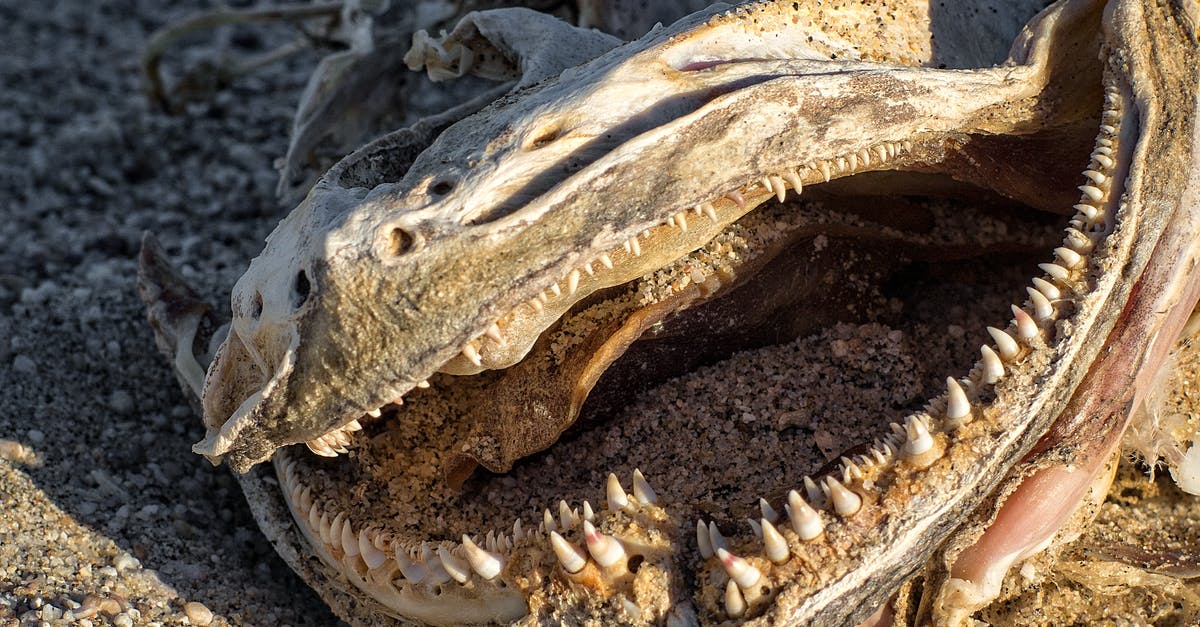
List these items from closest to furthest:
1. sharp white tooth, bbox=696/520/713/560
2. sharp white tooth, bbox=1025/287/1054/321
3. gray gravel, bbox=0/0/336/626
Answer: sharp white tooth, bbox=696/520/713/560, sharp white tooth, bbox=1025/287/1054/321, gray gravel, bbox=0/0/336/626

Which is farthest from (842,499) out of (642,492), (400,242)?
(400,242)

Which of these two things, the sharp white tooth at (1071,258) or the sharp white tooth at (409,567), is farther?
the sharp white tooth at (409,567)

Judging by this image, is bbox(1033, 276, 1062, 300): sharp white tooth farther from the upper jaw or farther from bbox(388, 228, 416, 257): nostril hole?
bbox(388, 228, 416, 257): nostril hole

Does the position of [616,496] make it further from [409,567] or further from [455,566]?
[409,567]

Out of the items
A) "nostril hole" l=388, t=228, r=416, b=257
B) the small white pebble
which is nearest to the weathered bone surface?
"nostril hole" l=388, t=228, r=416, b=257

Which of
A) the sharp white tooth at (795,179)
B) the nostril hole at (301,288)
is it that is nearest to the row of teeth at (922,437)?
the sharp white tooth at (795,179)

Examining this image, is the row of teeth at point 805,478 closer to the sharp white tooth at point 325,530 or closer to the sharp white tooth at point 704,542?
the sharp white tooth at point 704,542

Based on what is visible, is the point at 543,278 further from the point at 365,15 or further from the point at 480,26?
the point at 365,15
